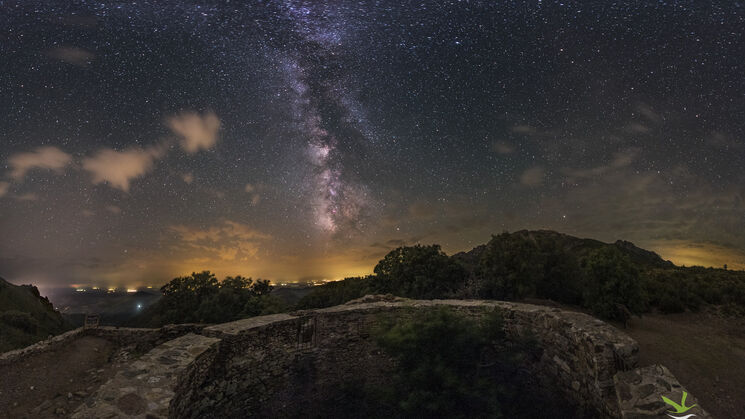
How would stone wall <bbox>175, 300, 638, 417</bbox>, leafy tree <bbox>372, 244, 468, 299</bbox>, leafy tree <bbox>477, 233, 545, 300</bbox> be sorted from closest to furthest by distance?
stone wall <bbox>175, 300, 638, 417</bbox>, leafy tree <bbox>477, 233, 545, 300</bbox>, leafy tree <bbox>372, 244, 468, 299</bbox>

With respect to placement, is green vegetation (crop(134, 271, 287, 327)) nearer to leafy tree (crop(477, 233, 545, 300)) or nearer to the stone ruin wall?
the stone ruin wall

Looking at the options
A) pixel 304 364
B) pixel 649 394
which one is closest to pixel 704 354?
pixel 649 394

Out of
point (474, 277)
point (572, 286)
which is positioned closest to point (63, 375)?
point (474, 277)

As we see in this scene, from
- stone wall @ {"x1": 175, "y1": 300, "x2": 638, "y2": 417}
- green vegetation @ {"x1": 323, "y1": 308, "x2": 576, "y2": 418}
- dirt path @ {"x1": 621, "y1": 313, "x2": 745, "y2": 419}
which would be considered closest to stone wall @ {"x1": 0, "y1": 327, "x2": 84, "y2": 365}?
stone wall @ {"x1": 175, "y1": 300, "x2": 638, "y2": 417}

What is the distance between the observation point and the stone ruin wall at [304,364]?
16.5 ft

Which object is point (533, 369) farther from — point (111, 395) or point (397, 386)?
point (111, 395)

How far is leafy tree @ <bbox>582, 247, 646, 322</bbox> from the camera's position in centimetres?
1391

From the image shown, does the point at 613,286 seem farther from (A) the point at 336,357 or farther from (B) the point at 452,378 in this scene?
(A) the point at 336,357

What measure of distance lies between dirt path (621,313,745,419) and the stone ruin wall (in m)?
3.13

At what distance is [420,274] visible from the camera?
20797 mm

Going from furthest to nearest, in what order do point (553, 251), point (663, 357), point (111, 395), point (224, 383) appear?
point (553, 251) → point (663, 357) → point (224, 383) → point (111, 395)

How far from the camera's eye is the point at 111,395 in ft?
14.3

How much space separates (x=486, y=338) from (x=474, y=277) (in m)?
13.3

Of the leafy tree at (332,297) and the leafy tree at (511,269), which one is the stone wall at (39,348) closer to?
the leafy tree at (332,297)
